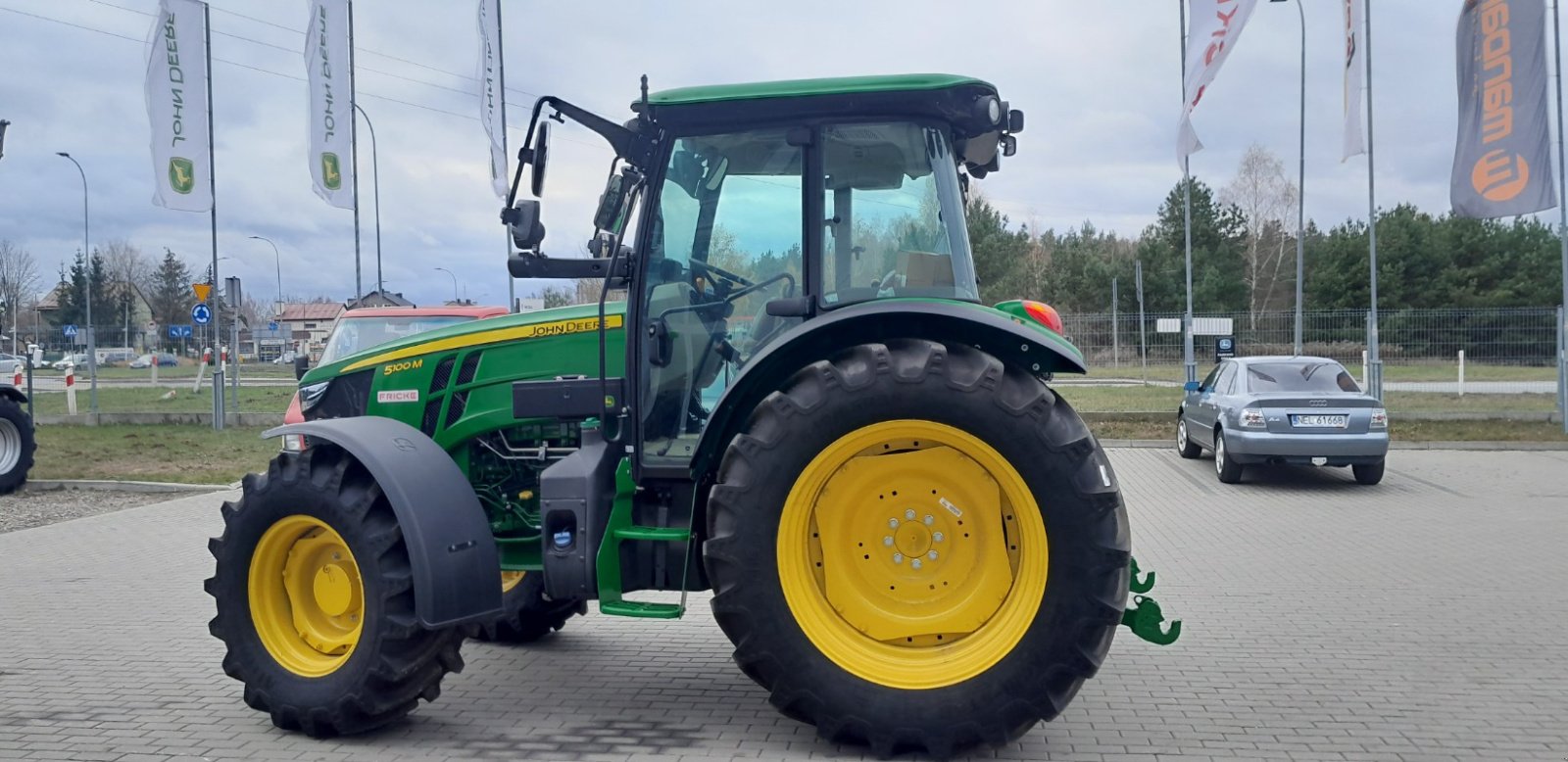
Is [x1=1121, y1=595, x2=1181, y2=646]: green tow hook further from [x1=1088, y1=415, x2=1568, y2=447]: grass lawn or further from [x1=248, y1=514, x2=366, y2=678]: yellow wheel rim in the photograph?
[x1=1088, y1=415, x2=1568, y2=447]: grass lawn

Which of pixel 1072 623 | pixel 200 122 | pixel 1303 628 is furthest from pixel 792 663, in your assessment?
pixel 200 122

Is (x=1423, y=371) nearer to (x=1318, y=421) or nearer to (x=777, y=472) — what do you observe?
(x=1318, y=421)

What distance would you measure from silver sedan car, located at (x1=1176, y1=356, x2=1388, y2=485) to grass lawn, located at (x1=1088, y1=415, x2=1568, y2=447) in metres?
4.46

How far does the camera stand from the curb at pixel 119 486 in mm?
13336

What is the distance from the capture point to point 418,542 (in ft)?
14.7

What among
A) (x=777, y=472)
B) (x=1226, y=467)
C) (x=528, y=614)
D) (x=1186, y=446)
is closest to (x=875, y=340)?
(x=777, y=472)

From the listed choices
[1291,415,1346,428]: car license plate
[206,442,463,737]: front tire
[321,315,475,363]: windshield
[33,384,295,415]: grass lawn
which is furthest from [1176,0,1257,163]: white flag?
[33,384,295,415]: grass lawn

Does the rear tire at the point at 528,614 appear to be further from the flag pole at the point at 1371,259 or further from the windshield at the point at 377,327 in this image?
the flag pole at the point at 1371,259

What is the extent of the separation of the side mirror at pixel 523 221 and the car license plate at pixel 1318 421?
10.9 m

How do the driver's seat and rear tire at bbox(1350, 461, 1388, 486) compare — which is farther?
rear tire at bbox(1350, 461, 1388, 486)

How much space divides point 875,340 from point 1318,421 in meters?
10.1

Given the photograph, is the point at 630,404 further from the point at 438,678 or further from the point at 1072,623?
the point at 1072,623

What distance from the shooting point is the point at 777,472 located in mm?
4203

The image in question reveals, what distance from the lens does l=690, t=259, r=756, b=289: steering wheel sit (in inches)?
188
